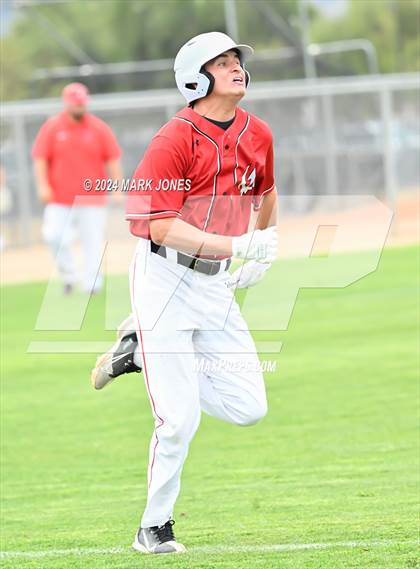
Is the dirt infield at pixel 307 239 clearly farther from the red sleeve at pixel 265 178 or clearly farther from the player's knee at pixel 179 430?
the player's knee at pixel 179 430

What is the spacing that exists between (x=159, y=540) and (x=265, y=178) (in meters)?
1.93

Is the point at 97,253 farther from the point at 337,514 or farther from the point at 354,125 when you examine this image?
the point at 337,514

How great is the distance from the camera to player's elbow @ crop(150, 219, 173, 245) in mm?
6445

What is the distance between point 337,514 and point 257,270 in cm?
141

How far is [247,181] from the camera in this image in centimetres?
690

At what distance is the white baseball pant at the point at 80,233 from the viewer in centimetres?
1788

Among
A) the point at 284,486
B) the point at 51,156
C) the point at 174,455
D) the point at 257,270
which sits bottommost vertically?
the point at 51,156

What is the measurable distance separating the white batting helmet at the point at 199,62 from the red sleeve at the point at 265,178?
0.43 meters

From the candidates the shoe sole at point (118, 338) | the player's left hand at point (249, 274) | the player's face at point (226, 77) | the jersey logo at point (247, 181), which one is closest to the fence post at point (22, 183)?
the shoe sole at point (118, 338)

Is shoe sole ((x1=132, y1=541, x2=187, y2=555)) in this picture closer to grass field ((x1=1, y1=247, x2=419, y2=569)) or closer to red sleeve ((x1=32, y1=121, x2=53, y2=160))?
grass field ((x1=1, y1=247, x2=419, y2=569))

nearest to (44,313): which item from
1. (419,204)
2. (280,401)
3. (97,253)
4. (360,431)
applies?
(97,253)

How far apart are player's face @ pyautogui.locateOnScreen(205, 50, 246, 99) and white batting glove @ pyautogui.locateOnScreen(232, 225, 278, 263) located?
2.27ft

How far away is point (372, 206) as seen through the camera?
2606 centimetres

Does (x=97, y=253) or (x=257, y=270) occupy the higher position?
(x=257, y=270)
